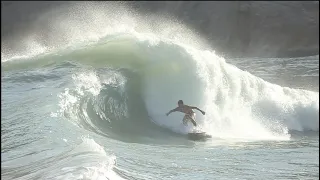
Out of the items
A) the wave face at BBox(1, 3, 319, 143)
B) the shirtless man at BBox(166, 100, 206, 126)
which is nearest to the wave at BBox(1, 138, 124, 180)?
the wave face at BBox(1, 3, 319, 143)

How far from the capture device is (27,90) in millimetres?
13797

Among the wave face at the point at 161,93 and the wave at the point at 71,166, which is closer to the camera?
the wave at the point at 71,166

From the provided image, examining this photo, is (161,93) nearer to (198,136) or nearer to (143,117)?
(143,117)

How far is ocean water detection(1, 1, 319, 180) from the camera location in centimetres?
826

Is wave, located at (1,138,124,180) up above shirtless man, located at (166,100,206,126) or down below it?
below

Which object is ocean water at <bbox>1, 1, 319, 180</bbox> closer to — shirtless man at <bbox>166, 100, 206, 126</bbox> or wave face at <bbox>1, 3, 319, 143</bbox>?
wave face at <bbox>1, 3, 319, 143</bbox>

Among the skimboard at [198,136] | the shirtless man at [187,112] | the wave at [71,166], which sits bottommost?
the wave at [71,166]

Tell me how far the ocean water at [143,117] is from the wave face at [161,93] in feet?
0.10

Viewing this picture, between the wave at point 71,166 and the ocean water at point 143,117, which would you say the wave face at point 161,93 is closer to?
the ocean water at point 143,117

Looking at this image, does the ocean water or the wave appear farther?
the ocean water

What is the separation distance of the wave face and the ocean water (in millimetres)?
32

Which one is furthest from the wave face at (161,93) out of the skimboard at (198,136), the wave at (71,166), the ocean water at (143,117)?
the wave at (71,166)

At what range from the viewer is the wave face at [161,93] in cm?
1362

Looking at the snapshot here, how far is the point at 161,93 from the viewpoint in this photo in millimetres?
15086
